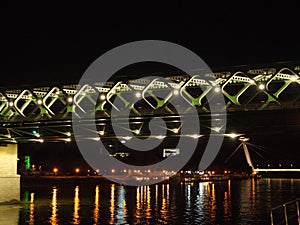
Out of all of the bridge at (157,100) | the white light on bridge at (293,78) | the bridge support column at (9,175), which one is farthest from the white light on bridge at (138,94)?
the bridge support column at (9,175)

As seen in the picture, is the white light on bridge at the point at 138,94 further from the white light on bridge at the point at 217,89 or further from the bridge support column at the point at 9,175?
the bridge support column at the point at 9,175

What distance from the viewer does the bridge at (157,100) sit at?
36938mm

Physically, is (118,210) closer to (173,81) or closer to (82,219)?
(82,219)

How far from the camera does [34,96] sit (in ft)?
155

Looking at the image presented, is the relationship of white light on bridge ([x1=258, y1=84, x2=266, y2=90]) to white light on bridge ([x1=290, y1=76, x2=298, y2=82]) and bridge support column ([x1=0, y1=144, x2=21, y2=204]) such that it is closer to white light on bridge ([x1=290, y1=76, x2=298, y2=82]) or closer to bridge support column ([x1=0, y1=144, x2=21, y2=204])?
white light on bridge ([x1=290, y1=76, x2=298, y2=82])

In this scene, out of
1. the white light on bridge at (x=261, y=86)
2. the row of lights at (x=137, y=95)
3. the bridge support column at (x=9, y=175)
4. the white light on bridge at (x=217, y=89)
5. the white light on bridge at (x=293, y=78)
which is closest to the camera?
the white light on bridge at (x=293, y=78)

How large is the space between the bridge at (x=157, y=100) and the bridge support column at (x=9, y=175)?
16.4ft

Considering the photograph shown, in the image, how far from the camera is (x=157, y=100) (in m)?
41.8

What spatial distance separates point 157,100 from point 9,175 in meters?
25.5

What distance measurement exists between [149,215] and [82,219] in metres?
→ 7.80

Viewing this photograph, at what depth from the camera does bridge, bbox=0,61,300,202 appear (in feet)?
121

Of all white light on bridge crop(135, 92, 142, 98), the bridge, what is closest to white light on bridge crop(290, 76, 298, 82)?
the bridge

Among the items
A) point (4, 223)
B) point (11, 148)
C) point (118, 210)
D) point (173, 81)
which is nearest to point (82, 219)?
point (4, 223)

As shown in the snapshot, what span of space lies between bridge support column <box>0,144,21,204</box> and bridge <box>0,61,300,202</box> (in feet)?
16.4
